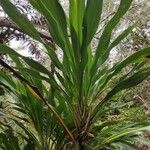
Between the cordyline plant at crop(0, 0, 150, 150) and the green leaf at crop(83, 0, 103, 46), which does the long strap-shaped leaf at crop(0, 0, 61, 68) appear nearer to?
the cordyline plant at crop(0, 0, 150, 150)

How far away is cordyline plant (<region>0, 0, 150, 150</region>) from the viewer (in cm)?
130

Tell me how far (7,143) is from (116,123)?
514 mm

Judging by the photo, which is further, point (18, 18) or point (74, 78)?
point (74, 78)

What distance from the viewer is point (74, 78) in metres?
1.46

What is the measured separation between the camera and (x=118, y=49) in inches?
197

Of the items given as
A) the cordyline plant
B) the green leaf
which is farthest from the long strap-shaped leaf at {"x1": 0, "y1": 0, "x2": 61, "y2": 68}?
the green leaf

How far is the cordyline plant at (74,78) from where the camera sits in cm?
130

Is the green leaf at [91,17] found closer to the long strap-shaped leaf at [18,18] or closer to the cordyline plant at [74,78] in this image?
the cordyline plant at [74,78]

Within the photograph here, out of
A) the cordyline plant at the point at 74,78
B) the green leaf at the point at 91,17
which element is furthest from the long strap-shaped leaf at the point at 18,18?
the green leaf at the point at 91,17

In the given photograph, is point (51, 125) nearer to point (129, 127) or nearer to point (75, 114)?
point (75, 114)

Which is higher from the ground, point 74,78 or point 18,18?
point 18,18

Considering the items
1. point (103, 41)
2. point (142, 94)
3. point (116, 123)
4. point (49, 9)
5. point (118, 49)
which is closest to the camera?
point (49, 9)

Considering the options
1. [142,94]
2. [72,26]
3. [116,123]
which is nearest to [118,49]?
[142,94]

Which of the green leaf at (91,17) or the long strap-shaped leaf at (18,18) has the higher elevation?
the long strap-shaped leaf at (18,18)
